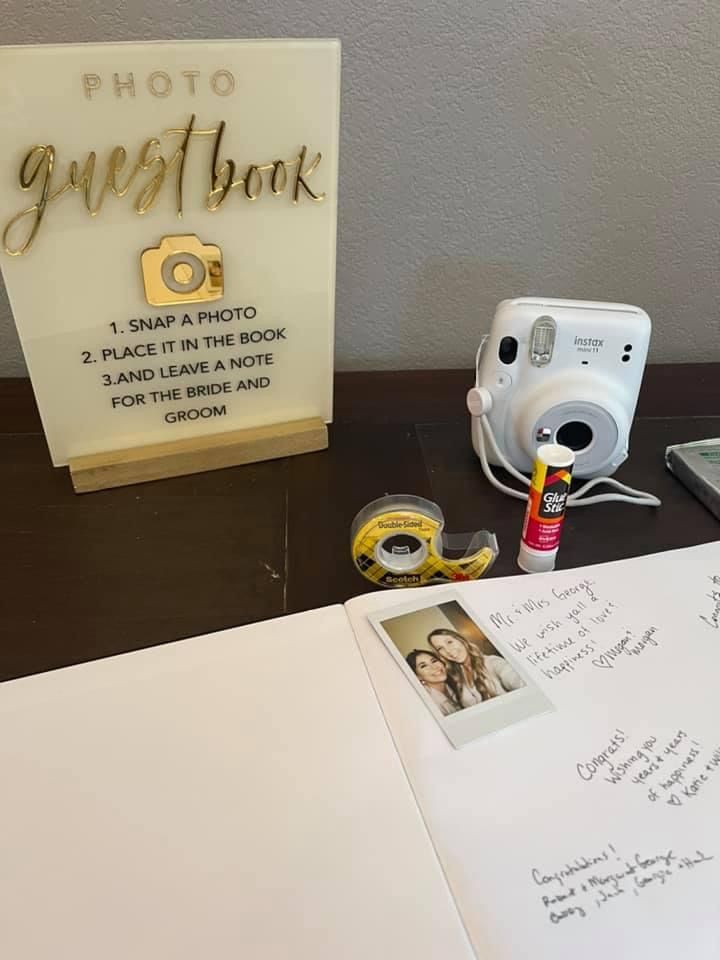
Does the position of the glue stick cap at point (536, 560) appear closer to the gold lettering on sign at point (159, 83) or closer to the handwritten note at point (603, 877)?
the handwritten note at point (603, 877)

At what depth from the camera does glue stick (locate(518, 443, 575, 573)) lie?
1.73ft

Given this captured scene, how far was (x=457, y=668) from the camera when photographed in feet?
1.57

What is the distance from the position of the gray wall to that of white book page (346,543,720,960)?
13.7 inches

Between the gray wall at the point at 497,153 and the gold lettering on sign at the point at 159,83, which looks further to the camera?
the gray wall at the point at 497,153

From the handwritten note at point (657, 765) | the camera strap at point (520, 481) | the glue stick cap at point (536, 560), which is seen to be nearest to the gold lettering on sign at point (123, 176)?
the camera strap at point (520, 481)

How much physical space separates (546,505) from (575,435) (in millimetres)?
126

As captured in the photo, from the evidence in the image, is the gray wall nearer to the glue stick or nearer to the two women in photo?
the glue stick

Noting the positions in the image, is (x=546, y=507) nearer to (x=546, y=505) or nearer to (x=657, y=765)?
(x=546, y=505)

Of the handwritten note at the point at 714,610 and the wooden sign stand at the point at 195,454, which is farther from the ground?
the handwritten note at the point at 714,610

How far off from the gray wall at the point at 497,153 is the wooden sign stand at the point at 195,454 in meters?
0.15

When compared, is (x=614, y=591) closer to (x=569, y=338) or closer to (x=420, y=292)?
(x=569, y=338)

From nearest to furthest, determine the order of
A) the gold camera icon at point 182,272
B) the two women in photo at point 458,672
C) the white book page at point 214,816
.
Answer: the white book page at point 214,816, the two women in photo at point 458,672, the gold camera icon at point 182,272

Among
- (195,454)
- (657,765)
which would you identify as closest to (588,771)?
(657,765)

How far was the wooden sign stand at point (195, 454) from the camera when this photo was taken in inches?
24.9
